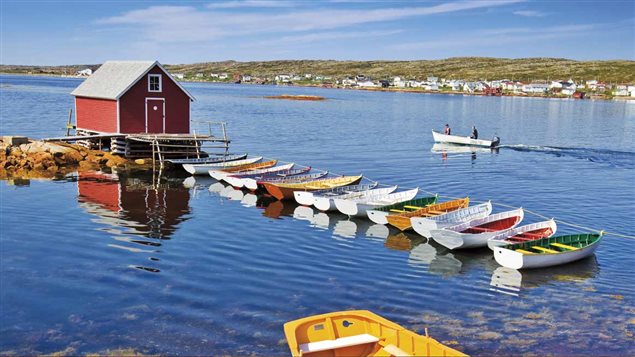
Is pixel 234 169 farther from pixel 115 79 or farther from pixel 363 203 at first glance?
pixel 115 79

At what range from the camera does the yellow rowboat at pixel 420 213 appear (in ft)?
86.8

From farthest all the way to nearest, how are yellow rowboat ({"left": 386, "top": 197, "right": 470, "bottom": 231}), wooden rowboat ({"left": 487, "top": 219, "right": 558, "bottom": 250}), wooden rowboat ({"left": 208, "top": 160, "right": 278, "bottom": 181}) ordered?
1. wooden rowboat ({"left": 208, "top": 160, "right": 278, "bottom": 181})
2. yellow rowboat ({"left": 386, "top": 197, "right": 470, "bottom": 231})
3. wooden rowboat ({"left": 487, "top": 219, "right": 558, "bottom": 250})

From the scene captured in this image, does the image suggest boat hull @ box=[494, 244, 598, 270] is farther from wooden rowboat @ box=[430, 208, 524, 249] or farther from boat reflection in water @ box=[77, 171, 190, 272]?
boat reflection in water @ box=[77, 171, 190, 272]

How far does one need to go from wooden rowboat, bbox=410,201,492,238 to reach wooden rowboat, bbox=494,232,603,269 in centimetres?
315

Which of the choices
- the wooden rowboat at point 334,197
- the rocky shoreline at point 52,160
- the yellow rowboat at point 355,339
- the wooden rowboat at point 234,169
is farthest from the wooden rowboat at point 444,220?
the rocky shoreline at point 52,160

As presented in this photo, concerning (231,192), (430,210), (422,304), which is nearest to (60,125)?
(231,192)

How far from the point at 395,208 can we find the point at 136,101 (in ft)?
70.3

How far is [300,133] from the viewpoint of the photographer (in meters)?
68.9

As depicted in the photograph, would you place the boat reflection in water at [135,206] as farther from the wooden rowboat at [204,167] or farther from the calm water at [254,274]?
the wooden rowboat at [204,167]

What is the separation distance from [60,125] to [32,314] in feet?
184

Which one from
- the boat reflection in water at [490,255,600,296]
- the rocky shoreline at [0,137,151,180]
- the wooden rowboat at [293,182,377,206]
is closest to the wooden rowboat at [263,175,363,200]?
the wooden rowboat at [293,182,377,206]

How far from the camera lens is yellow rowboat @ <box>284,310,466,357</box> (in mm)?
12062

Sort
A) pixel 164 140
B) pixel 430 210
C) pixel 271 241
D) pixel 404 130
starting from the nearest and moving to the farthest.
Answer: pixel 271 241 → pixel 430 210 → pixel 164 140 → pixel 404 130

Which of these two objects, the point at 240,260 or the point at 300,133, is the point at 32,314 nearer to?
the point at 240,260
